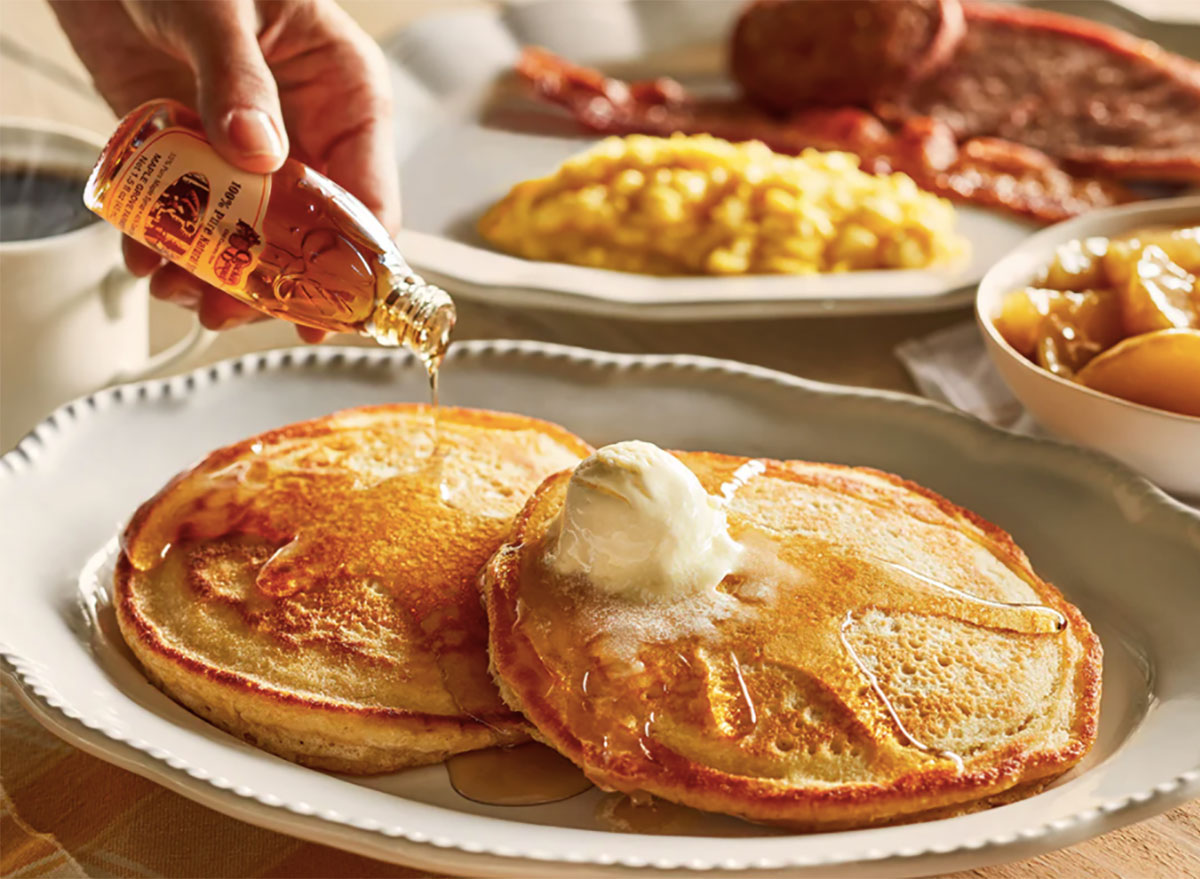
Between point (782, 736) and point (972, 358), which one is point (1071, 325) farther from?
point (782, 736)

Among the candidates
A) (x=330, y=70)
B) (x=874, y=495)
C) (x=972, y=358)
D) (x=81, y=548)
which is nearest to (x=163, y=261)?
(x=330, y=70)

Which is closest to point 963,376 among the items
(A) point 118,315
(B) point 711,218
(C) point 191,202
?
(B) point 711,218

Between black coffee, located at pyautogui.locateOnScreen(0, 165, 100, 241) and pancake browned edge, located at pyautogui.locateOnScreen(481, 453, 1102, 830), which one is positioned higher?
pancake browned edge, located at pyautogui.locateOnScreen(481, 453, 1102, 830)

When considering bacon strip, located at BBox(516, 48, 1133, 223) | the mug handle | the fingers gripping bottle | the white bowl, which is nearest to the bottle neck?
the fingers gripping bottle

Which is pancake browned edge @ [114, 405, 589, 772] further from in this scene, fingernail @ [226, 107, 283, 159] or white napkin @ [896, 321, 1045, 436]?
white napkin @ [896, 321, 1045, 436]

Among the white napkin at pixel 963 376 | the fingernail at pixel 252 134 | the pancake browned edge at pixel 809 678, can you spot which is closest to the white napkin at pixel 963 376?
the white napkin at pixel 963 376
